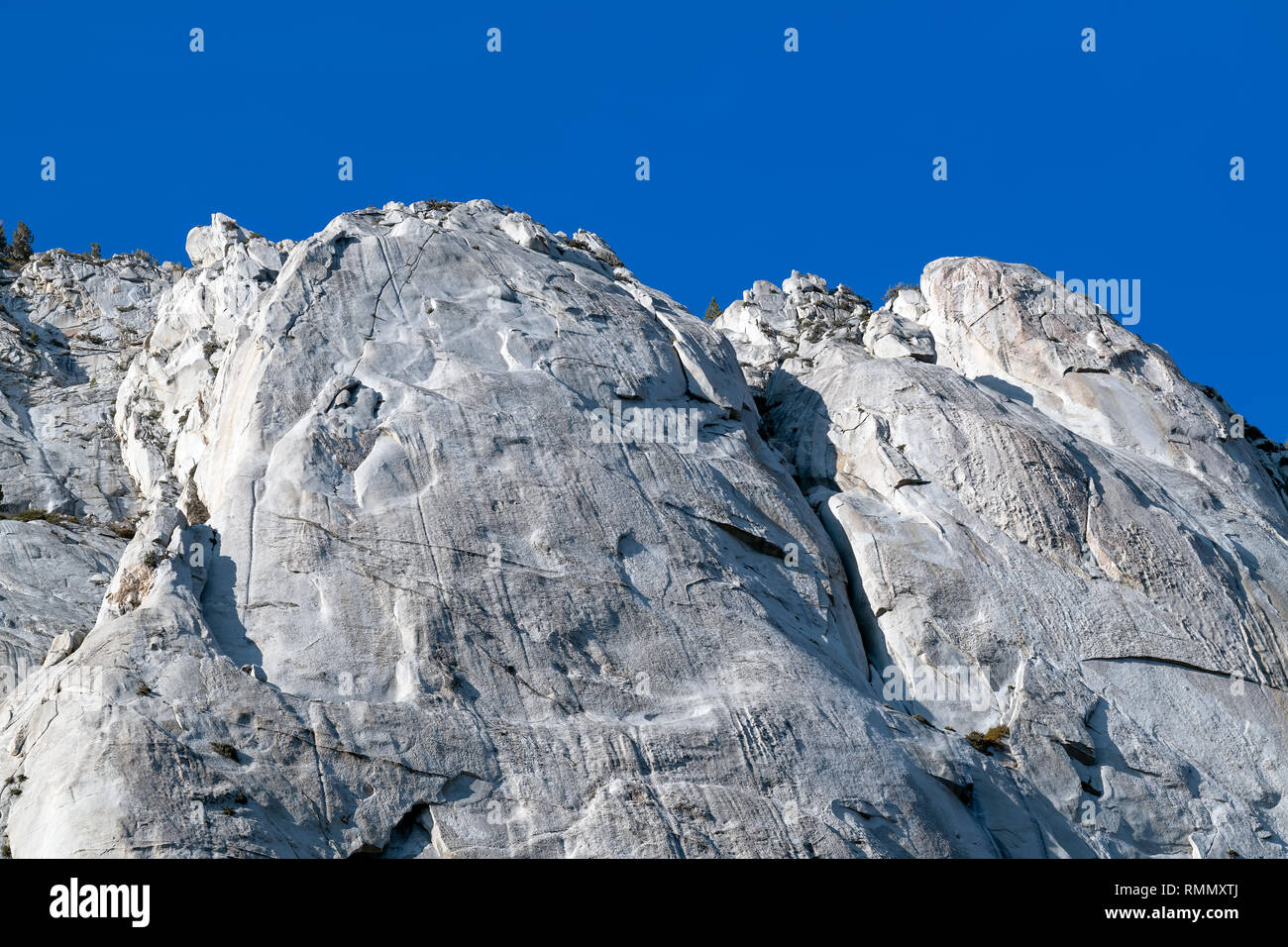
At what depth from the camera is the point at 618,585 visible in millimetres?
34656

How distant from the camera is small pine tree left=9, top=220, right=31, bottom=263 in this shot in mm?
70375

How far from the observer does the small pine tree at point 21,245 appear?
70375mm

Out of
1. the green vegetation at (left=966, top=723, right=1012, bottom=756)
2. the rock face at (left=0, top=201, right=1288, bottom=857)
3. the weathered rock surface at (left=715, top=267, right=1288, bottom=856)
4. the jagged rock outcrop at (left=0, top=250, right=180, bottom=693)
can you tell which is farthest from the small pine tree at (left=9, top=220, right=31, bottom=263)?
the green vegetation at (left=966, top=723, right=1012, bottom=756)

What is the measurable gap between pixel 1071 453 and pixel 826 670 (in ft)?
40.3

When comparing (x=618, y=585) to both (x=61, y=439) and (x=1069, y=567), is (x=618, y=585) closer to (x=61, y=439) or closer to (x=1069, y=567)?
(x=1069, y=567)

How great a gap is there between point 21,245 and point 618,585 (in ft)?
159

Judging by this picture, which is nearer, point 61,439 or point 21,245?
point 61,439

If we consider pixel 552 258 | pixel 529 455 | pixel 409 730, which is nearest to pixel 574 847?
pixel 409 730

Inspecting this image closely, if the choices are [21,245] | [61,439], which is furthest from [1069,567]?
[21,245]

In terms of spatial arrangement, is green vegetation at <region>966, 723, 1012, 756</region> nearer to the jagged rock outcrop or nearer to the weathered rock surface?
the weathered rock surface

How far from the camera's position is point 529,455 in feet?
121

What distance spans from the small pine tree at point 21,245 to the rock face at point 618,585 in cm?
2175

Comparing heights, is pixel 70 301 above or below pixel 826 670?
above
